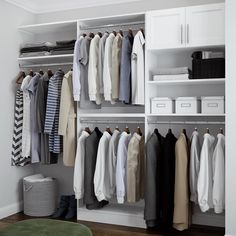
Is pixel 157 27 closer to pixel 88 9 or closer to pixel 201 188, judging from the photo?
pixel 88 9

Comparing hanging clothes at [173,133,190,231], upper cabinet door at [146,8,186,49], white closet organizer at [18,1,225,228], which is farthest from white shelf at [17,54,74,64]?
hanging clothes at [173,133,190,231]

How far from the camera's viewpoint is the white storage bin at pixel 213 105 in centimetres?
332

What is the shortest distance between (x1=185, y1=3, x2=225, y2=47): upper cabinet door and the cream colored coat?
4.53 feet

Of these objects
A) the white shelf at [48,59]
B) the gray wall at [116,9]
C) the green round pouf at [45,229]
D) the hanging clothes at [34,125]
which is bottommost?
the green round pouf at [45,229]

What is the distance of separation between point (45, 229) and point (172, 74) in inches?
77.9

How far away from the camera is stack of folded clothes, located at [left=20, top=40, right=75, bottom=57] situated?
408 centimetres

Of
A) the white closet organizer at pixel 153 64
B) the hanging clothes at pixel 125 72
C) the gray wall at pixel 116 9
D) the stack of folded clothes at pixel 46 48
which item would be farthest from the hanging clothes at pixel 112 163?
the gray wall at pixel 116 9

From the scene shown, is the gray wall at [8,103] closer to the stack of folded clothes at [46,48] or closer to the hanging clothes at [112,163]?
the stack of folded clothes at [46,48]

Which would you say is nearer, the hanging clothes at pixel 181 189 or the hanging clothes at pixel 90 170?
the hanging clothes at pixel 181 189

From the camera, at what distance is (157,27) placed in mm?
3527

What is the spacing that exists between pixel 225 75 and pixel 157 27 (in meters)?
0.90

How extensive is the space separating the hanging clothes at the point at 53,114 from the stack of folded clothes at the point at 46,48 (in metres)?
0.36

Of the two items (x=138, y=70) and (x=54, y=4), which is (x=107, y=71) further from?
(x=54, y=4)

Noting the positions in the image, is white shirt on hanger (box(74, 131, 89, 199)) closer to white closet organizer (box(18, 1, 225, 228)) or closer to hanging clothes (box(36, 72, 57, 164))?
white closet organizer (box(18, 1, 225, 228))
